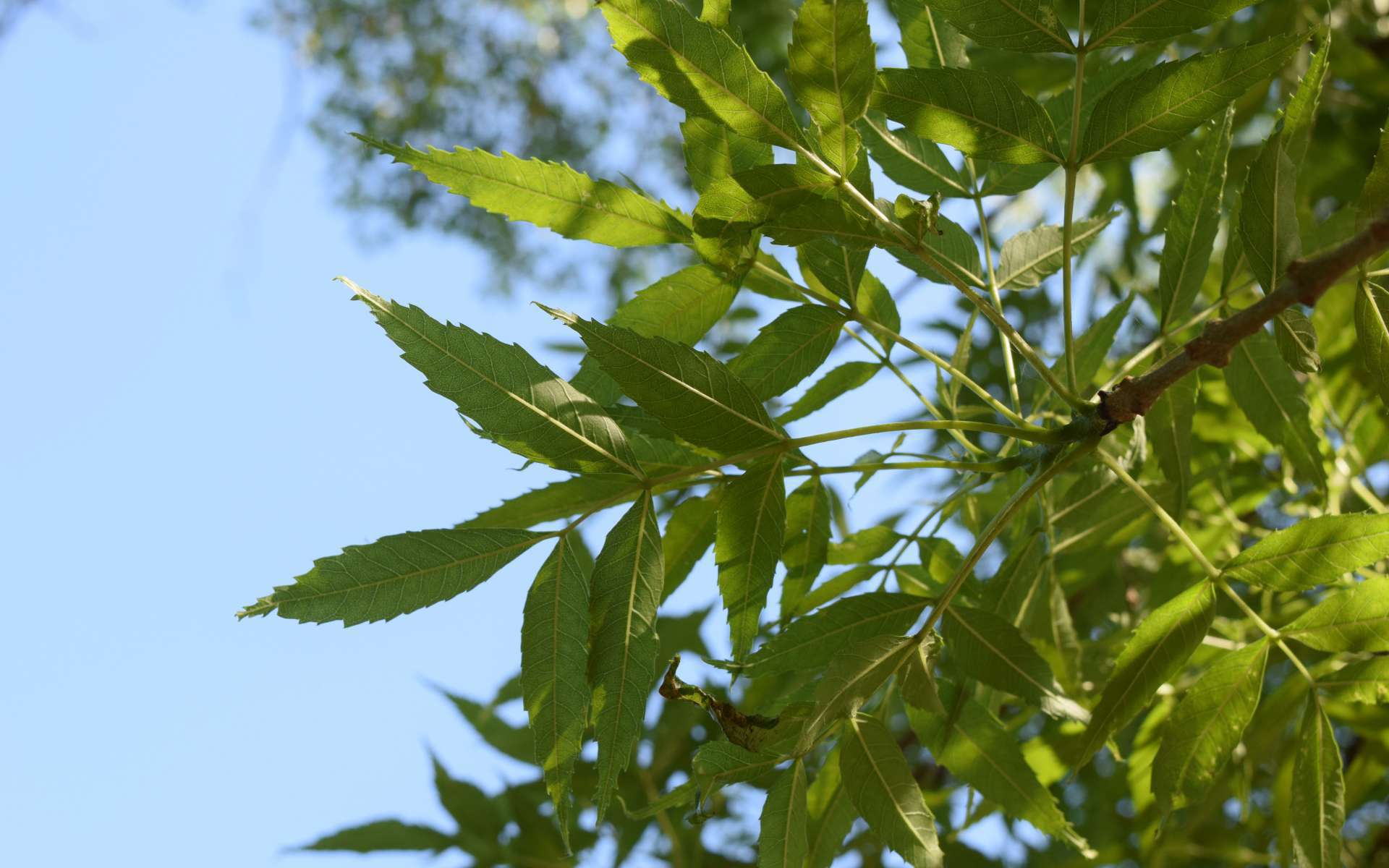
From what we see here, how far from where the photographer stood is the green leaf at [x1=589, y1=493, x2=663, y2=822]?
0.69 meters

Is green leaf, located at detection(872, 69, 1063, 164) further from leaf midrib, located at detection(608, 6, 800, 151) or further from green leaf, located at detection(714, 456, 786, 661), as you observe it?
green leaf, located at detection(714, 456, 786, 661)

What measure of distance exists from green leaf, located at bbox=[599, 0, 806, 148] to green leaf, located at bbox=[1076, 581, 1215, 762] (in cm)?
44

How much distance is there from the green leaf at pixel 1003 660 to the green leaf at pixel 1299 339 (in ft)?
0.89

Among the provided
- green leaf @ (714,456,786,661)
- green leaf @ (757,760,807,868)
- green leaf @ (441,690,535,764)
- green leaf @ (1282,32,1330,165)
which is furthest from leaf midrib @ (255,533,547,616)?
green leaf @ (441,690,535,764)

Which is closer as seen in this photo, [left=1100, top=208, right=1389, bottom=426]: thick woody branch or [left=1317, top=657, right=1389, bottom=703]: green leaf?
[left=1100, top=208, right=1389, bottom=426]: thick woody branch

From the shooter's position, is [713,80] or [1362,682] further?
[1362,682]

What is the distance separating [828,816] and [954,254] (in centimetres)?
48

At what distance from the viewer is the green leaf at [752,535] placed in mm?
755

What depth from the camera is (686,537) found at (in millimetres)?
916

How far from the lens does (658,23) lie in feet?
2.17

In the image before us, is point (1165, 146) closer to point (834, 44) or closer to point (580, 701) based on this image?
point (834, 44)

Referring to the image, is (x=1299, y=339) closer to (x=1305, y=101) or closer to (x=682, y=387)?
(x=1305, y=101)

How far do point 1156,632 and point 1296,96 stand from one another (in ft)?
1.26

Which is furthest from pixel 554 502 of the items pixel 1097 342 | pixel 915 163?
pixel 1097 342
